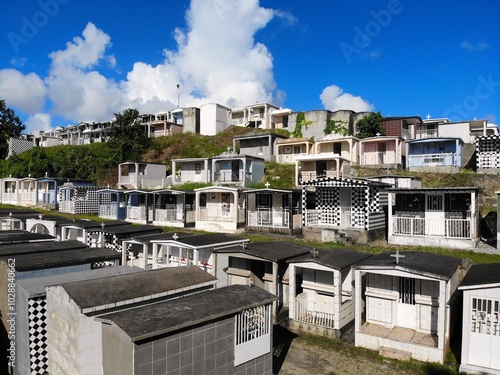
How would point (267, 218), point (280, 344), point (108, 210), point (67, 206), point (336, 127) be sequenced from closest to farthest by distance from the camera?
1. point (280, 344)
2. point (267, 218)
3. point (108, 210)
4. point (67, 206)
5. point (336, 127)

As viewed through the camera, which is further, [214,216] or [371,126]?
[371,126]

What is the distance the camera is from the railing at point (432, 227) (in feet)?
70.2

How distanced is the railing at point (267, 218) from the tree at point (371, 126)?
2408 cm

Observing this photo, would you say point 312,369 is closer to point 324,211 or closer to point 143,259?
point 143,259

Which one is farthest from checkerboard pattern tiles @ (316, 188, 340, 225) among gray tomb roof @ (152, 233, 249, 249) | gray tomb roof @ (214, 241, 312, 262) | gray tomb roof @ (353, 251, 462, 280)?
gray tomb roof @ (353, 251, 462, 280)

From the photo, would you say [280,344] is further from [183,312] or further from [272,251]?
[183,312]

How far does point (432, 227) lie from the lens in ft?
73.6

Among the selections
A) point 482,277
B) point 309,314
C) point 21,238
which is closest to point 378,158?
point 309,314

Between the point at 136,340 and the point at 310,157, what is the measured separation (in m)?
32.0

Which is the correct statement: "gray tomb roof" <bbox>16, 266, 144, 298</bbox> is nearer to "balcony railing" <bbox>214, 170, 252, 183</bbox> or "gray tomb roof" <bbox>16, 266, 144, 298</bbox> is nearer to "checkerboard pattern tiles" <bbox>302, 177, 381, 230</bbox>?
"checkerboard pattern tiles" <bbox>302, 177, 381, 230</bbox>

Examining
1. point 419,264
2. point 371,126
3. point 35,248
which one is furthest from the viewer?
point 371,126

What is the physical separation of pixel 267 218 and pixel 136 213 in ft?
47.5

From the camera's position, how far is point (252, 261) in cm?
1606

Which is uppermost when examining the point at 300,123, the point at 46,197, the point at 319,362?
the point at 300,123
